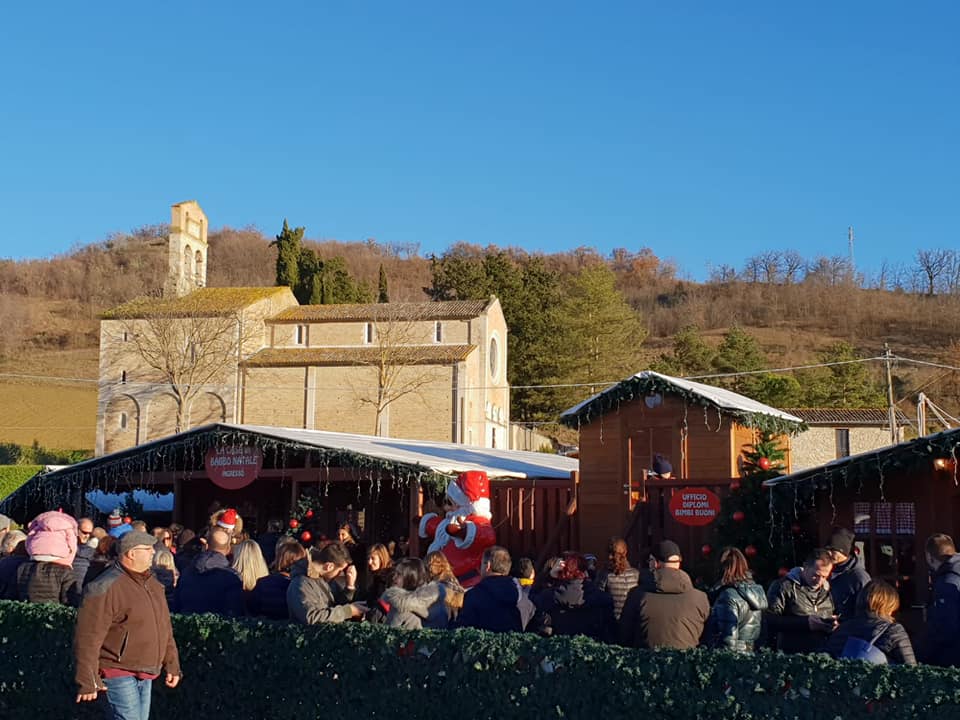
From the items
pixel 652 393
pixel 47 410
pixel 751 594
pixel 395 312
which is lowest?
pixel 751 594

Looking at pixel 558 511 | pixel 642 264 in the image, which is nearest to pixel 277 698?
pixel 558 511

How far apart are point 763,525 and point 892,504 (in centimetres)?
153

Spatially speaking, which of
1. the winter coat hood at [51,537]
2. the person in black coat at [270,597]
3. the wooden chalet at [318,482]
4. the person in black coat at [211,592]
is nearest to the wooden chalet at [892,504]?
the wooden chalet at [318,482]

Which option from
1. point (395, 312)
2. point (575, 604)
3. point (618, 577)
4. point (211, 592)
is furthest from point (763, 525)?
point (395, 312)

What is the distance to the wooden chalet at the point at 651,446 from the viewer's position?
50.2 ft

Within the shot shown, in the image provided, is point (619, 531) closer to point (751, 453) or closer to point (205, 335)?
point (751, 453)

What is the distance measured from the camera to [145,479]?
19.9 m

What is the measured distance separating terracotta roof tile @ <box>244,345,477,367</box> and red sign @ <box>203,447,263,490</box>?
2896cm

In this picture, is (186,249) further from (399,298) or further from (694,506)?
(694,506)

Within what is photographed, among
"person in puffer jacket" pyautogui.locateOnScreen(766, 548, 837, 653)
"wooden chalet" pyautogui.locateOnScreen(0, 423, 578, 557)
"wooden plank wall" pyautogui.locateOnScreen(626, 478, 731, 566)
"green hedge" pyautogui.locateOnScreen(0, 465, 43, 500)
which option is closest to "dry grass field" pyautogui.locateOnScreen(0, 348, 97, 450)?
"green hedge" pyautogui.locateOnScreen(0, 465, 43, 500)

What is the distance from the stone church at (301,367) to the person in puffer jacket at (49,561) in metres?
38.2

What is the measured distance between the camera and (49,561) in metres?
8.40

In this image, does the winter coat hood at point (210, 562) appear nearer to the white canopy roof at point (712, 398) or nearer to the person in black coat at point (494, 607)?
the person in black coat at point (494, 607)

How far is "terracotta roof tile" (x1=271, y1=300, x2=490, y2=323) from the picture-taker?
164ft
